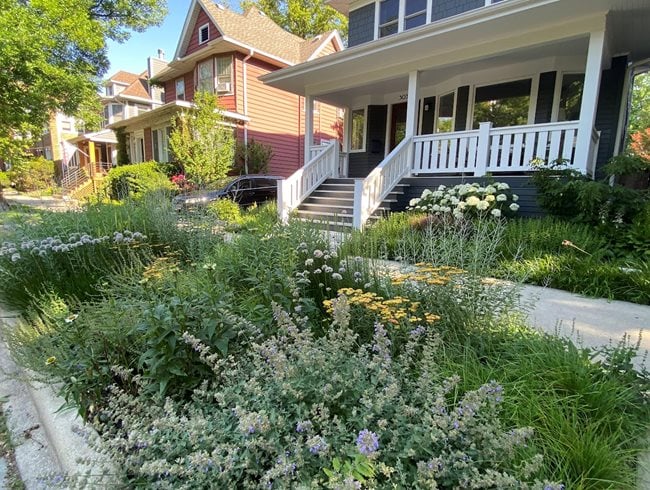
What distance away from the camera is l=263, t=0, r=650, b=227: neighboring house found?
19.6 feet

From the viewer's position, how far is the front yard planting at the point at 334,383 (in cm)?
116

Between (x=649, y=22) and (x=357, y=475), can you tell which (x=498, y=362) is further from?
(x=649, y=22)

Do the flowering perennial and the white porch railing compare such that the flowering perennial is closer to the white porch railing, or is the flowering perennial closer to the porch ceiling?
the white porch railing

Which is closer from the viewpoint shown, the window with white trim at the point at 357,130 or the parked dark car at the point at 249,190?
the parked dark car at the point at 249,190

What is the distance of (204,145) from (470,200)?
8570 mm

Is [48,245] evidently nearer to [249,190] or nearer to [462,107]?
[249,190]

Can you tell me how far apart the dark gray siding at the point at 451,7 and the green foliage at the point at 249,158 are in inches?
294

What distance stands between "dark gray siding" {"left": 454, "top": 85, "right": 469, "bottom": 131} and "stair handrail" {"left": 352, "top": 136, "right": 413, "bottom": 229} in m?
2.18

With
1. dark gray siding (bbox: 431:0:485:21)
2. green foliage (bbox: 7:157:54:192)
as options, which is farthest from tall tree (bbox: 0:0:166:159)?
dark gray siding (bbox: 431:0:485:21)

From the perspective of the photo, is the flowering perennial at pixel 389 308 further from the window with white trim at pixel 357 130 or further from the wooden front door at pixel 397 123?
the window with white trim at pixel 357 130

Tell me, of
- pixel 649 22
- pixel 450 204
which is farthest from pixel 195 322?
pixel 649 22

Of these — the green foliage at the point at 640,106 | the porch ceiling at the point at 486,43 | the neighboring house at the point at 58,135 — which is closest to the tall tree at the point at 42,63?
the porch ceiling at the point at 486,43

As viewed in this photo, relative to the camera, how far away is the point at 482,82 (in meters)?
8.76

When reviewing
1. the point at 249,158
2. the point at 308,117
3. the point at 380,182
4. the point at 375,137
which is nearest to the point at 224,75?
the point at 249,158
